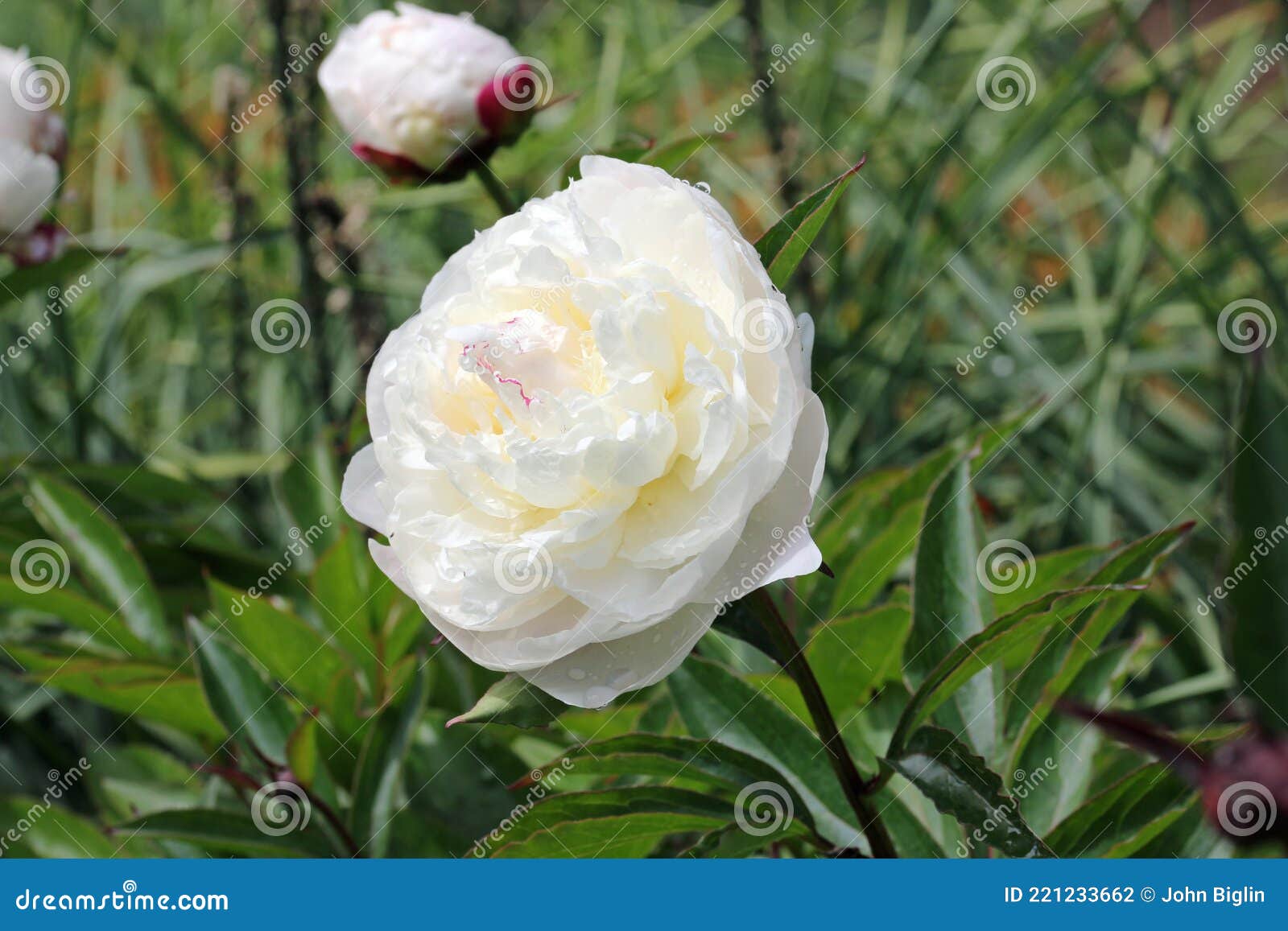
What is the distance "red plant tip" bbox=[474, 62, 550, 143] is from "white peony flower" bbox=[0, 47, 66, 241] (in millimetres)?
305

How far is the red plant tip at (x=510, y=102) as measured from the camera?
0.69 metres

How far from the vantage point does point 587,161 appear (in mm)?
461

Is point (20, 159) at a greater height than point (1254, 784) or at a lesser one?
lesser

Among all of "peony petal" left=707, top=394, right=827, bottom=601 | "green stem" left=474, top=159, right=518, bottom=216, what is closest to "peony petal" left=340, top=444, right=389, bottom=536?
"peony petal" left=707, top=394, right=827, bottom=601

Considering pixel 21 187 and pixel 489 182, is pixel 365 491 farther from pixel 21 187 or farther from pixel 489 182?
pixel 21 187

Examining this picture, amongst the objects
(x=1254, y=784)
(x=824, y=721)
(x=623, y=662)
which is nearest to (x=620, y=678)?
(x=623, y=662)

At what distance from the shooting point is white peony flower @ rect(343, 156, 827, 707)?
0.40 metres

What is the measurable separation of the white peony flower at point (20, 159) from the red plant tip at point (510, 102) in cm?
31

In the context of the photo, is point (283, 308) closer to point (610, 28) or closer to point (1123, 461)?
point (610, 28)

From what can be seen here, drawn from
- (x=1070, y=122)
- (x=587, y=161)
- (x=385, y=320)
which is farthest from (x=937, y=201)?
(x=587, y=161)

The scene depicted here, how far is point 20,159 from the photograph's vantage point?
0.74 meters

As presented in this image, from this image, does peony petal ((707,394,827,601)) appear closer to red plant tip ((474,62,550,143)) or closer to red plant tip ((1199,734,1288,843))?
red plant tip ((1199,734,1288,843))

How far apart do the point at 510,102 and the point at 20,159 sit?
1.09 feet

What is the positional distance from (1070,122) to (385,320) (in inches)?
32.7
